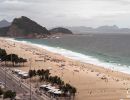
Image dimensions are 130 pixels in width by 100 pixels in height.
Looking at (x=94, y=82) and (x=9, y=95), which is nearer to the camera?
(x=9, y=95)

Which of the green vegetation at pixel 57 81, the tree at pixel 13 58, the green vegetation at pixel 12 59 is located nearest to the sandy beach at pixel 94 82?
the green vegetation at pixel 57 81

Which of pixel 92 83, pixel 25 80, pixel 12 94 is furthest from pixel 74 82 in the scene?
pixel 12 94

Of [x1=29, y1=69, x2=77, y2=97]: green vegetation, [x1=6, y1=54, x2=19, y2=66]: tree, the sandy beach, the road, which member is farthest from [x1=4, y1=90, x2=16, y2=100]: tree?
[x1=6, y1=54, x2=19, y2=66]: tree

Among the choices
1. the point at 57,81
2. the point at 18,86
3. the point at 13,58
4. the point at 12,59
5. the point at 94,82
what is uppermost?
the point at 13,58

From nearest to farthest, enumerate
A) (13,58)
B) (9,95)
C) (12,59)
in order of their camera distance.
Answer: (9,95)
(13,58)
(12,59)

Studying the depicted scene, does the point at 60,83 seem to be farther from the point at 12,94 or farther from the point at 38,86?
the point at 12,94

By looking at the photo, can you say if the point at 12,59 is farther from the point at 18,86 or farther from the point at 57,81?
Answer: the point at 57,81

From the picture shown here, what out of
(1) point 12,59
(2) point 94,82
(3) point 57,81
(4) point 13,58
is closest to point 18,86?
(3) point 57,81

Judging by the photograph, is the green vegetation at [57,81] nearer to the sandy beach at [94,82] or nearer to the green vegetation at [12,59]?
the sandy beach at [94,82]
